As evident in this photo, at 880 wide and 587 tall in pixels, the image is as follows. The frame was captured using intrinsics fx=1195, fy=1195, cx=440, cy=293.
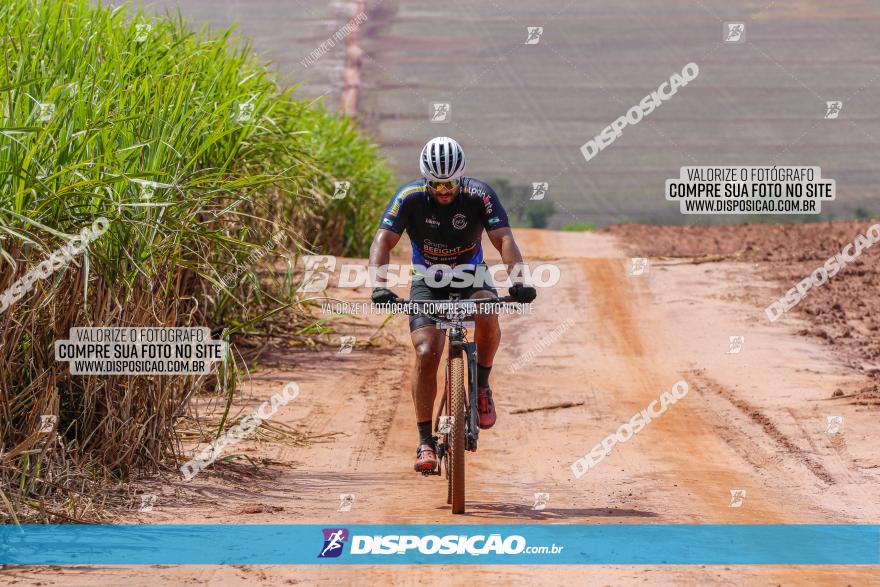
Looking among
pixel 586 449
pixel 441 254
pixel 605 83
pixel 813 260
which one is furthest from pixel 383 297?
pixel 605 83

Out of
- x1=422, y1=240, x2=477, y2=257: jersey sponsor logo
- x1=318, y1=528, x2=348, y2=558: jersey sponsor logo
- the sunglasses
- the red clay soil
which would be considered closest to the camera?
x1=318, y1=528, x2=348, y2=558: jersey sponsor logo

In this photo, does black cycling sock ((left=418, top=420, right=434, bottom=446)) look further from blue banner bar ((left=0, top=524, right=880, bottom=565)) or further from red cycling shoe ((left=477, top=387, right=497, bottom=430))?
blue banner bar ((left=0, top=524, right=880, bottom=565))

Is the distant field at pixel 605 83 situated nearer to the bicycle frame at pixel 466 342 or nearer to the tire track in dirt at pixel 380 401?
the tire track in dirt at pixel 380 401

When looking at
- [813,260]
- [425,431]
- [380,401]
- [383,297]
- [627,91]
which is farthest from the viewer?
[627,91]

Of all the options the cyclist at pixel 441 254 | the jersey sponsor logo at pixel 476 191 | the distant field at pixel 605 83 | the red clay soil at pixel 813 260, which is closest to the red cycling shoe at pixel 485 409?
the cyclist at pixel 441 254

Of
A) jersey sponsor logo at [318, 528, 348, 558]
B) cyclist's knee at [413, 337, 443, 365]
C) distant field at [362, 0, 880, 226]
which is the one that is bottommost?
jersey sponsor logo at [318, 528, 348, 558]

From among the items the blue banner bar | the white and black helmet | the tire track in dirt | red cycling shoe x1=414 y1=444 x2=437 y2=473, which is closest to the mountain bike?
red cycling shoe x1=414 y1=444 x2=437 y2=473

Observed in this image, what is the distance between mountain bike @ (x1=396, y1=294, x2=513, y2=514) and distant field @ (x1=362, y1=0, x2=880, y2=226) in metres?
22.4

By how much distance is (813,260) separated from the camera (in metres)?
20.2

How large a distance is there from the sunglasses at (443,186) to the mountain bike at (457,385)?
0.69m

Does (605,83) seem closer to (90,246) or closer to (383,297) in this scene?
(383,297)

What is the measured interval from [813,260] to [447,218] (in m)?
13.9

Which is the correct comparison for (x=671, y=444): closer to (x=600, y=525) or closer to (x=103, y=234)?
(x=600, y=525)

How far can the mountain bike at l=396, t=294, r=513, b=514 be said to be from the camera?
7055mm
